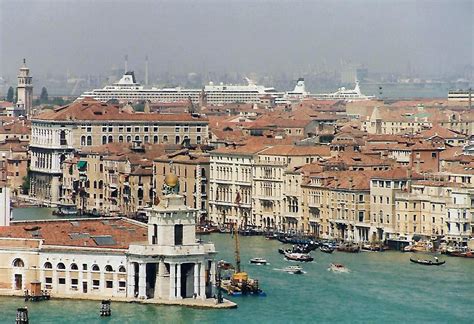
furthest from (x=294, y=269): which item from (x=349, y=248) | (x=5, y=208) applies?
(x=5, y=208)

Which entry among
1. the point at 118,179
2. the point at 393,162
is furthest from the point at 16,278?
the point at 118,179

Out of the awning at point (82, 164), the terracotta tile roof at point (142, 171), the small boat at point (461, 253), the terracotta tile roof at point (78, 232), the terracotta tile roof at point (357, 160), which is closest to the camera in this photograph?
the terracotta tile roof at point (78, 232)

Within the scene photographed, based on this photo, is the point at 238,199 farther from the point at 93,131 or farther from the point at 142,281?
the point at 142,281

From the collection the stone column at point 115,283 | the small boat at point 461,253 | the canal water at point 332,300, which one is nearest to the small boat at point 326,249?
the canal water at point 332,300

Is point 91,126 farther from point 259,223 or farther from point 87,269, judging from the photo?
point 87,269

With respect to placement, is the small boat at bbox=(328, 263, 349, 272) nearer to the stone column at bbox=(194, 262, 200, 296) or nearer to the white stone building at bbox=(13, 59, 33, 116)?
the stone column at bbox=(194, 262, 200, 296)

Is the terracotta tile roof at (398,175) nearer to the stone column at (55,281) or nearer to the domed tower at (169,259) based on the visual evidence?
the domed tower at (169,259)
